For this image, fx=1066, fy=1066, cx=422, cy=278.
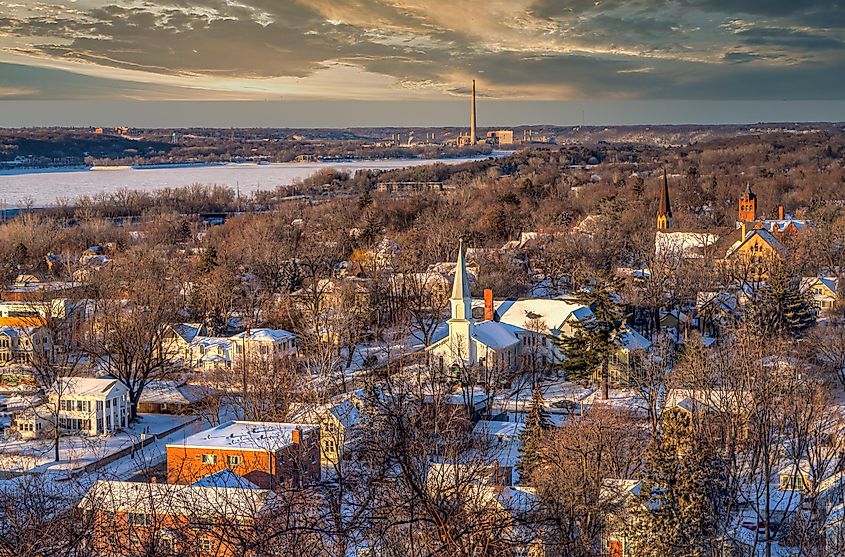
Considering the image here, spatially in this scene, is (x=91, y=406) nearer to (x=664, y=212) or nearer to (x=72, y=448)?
(x=72, y=448)

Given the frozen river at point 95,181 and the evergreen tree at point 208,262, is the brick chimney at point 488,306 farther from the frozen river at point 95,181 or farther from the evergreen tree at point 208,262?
the frozen river at point 95,181

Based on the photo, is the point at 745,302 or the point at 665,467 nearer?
the point at 665,467

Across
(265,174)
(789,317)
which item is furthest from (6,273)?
(265,174)

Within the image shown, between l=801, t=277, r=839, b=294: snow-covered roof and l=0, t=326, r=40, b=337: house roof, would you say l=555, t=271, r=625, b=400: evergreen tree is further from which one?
l=0, t=326, r=40, b=337: house roof

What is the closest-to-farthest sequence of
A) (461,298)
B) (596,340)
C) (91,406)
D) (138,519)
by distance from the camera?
(138,519)
(91,406)
(596,340)
(461,298)

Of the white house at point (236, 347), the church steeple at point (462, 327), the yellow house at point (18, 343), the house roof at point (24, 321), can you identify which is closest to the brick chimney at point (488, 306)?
the church steeple at point (462, 327)

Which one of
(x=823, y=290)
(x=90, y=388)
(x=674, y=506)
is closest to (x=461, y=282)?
(x=90, y=388)

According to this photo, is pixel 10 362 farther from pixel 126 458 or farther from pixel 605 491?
pixel 605 491
